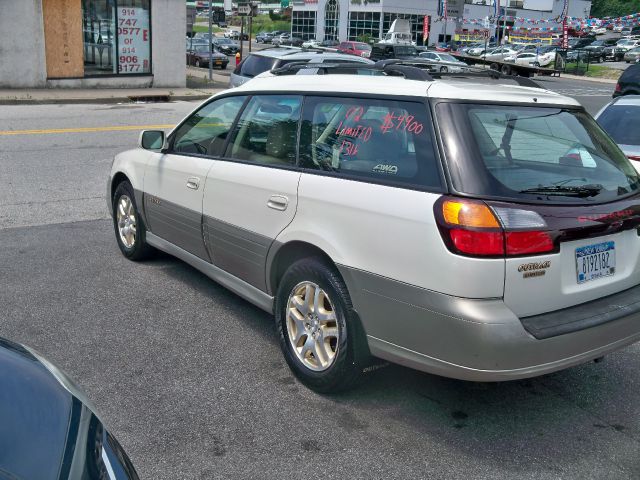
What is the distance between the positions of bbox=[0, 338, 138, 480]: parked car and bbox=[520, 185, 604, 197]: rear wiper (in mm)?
2223

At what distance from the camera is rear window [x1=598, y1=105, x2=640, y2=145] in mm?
6809

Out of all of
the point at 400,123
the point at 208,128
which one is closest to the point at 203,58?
the point at 208,128

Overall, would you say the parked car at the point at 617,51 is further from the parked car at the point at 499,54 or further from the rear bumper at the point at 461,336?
the rear bumper at the point at 461,336

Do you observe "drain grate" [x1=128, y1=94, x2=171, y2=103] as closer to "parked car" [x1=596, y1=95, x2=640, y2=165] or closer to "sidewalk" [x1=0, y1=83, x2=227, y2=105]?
"sidewalk" [x1=0, y1=83, x2=227, y2=105]

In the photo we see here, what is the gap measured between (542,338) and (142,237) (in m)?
3.76

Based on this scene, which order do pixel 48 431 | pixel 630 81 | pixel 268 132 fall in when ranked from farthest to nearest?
1. pixel 630 81
2. pixel 268 132
3. pixel 48 431

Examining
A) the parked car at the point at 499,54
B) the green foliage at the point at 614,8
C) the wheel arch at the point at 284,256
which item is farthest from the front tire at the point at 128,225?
the green foliage at the point at 614,8

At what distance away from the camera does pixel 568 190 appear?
11.6 ft

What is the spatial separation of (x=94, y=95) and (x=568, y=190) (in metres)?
19.0

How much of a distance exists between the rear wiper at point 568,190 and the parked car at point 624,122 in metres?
3.15

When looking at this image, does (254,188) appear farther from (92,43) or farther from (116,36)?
(116,36)

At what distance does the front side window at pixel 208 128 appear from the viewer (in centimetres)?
495

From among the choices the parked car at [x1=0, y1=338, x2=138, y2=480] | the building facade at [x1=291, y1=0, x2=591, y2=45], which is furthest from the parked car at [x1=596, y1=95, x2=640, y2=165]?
the building facade at [x1=291, y1=0, x2=591, y2=45]

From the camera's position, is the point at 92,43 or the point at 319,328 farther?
the point at 92,43
